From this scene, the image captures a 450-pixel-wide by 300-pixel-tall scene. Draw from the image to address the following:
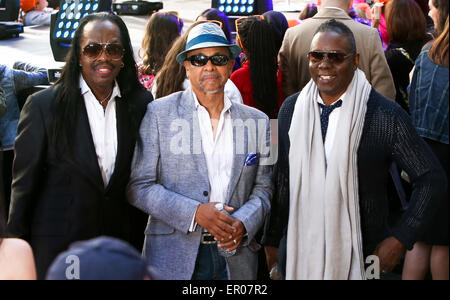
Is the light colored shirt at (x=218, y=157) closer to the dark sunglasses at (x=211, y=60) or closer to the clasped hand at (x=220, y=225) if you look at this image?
the clasped hand at (x=220, y=225)

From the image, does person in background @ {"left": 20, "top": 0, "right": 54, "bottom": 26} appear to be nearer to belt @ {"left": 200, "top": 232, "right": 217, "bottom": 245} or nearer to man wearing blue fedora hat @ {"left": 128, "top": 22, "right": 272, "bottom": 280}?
man wearing blue fedora hat @ {"left": 128, "top": 22, "right": 272, "bottom": 280}

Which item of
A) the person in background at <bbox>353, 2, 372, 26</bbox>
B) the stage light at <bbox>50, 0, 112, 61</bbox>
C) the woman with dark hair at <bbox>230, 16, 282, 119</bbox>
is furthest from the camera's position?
the person in background at <bbox>353, 2, 372, 26</bbox>

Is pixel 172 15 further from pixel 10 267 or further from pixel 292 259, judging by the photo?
pixel 10 267

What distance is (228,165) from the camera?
7.03 ft

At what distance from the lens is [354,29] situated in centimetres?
298

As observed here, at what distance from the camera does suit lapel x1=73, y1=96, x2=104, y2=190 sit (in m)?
2.10

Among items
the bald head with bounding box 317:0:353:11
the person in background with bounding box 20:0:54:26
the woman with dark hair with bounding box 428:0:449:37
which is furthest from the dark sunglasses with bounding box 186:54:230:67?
the person in background with bounding box 20:0:54:26

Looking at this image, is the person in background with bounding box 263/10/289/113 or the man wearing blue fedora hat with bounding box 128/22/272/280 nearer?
the man wearing blue fedora hat with bounding box 128/22/272/280

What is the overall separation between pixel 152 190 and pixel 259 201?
360 mm

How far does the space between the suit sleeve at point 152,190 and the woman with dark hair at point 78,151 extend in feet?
0.13

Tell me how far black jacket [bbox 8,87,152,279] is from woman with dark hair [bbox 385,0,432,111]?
1.75 m

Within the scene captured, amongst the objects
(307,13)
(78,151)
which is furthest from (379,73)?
(307,13)
